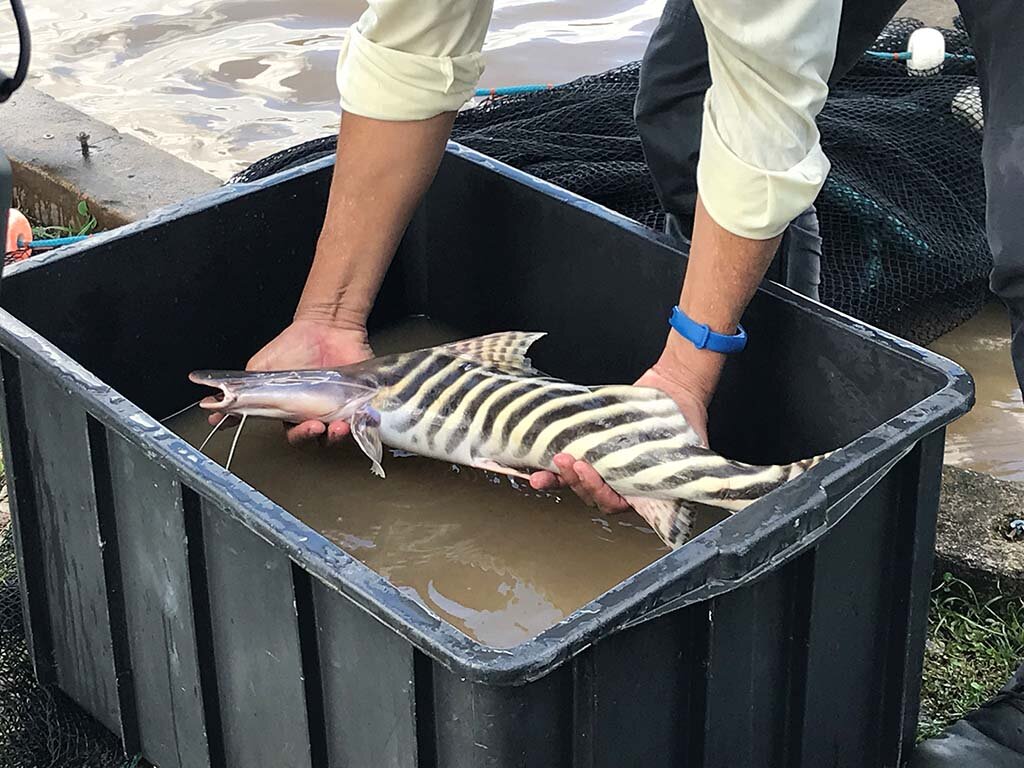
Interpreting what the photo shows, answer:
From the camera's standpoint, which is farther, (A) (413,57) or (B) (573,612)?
(A) (413,57)

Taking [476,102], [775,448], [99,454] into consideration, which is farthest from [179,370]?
[476,102]

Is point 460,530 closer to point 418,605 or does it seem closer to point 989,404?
point 418,605

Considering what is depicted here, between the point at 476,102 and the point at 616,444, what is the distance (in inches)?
108

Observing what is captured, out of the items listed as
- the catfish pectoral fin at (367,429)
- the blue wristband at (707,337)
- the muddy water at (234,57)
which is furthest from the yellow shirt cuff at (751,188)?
the muddy water at (234,57)

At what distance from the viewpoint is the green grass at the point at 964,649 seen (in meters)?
2.61

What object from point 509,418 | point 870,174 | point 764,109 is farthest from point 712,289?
point 870,174

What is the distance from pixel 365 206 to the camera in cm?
277

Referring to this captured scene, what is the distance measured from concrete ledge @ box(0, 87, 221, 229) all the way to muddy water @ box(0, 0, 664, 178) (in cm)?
46

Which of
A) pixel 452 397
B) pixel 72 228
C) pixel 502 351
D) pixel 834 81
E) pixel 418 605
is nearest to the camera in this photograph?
pixel 418 605

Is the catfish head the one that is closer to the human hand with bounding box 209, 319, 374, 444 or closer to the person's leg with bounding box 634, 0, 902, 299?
the human hand with bounding box 209, 319, 374, 444

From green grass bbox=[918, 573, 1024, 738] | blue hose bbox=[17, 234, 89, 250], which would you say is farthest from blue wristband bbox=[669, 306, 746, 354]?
blue hose bbox=[17, 234, 89, 250]

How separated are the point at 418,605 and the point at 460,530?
3.14 ft

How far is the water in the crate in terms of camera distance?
2.49 meters

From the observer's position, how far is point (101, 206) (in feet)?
13.7
